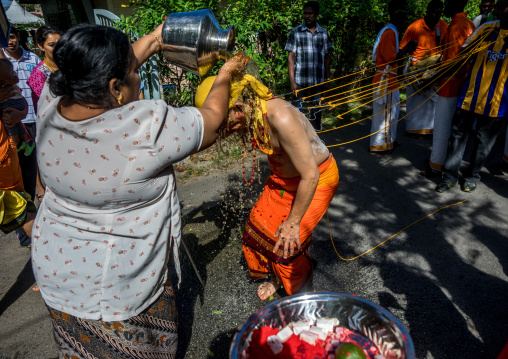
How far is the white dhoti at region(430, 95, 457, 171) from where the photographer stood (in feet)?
14.3

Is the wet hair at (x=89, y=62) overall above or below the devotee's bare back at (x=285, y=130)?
above

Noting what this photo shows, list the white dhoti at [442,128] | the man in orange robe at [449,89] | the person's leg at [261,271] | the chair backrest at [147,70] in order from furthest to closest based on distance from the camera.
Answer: the chair backrest at [147,70], the white dhoti at [442,128], the man in orange robe at [449,89], the person's leg at [261,271]

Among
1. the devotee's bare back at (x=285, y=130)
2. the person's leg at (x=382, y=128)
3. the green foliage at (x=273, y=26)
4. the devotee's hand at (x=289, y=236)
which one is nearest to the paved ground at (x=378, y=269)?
the person's leg at (x=382, y=128)

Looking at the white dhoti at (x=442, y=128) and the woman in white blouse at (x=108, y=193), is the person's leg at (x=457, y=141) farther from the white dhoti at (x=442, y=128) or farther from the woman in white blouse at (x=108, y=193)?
the woman in white blouse at (x=108, y=193)

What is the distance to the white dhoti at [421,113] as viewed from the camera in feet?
18.7

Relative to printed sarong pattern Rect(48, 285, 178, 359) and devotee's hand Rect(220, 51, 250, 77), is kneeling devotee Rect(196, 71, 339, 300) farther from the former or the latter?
printed sarong pattern Rect(48, 285, 178, 359)

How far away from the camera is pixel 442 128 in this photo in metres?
4.46

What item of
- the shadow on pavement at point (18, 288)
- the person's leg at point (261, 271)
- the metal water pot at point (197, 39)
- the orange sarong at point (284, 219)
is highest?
the metal water pot at point (197, 39)

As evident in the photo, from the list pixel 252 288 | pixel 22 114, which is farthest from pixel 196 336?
pixel 22 114

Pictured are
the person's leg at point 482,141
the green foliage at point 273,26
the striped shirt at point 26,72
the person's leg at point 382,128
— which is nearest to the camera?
the person's leg at point 482,141

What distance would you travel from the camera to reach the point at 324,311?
1.78 meters

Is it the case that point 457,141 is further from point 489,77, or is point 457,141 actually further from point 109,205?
point 109,205

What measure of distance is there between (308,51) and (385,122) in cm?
170

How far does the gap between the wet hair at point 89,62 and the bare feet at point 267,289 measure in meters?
2.00
